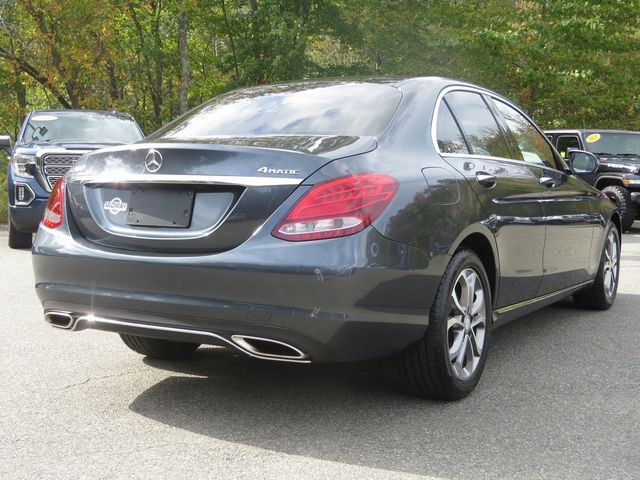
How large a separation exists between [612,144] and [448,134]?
38.5ft

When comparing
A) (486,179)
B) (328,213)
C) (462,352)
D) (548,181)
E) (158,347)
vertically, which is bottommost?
(158,347)

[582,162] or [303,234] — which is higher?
[303,234]

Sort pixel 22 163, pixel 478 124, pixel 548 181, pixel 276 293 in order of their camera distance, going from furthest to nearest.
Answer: pixel 22 163 → pixel 548 181 → pixel 478 124 → pixel 276 293

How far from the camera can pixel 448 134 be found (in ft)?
14.0

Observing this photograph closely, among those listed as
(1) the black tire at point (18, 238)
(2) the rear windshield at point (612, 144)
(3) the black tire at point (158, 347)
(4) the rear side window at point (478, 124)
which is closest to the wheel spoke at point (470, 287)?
(4) the rear side window at point (478, 124)

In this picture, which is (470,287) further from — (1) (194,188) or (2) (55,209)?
(2) (55,209)

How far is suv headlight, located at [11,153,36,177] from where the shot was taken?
10.5 metres

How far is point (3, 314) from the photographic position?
246 inches

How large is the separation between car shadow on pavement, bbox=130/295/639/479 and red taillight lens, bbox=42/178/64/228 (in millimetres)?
953

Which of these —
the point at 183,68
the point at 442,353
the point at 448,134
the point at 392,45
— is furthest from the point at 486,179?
the point at 392,45

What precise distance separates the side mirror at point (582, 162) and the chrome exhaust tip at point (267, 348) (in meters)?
3.59

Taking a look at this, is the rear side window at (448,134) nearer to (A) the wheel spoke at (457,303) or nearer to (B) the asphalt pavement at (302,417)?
(A) the wheel spoke at (457,303)

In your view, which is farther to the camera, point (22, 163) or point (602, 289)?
point (22, 163)

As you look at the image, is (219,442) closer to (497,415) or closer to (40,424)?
(40,424)
